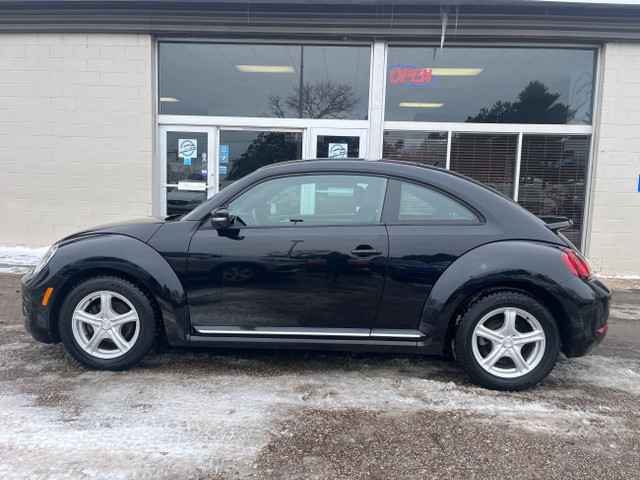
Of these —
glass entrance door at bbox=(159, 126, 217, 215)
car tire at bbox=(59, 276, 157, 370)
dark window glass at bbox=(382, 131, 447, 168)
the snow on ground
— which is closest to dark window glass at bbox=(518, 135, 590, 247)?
dark window glass at bbox=(382, 131, 447, 168)

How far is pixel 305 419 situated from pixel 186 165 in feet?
22.2

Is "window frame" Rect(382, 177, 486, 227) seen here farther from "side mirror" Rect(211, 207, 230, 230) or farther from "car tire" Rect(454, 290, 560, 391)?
"side mirror" Rect(211, 207, 230, 230)

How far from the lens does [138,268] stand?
10.9 feet

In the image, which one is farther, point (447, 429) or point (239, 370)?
point (239, 370)

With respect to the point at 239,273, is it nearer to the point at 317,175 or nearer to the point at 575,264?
the point at 317,175

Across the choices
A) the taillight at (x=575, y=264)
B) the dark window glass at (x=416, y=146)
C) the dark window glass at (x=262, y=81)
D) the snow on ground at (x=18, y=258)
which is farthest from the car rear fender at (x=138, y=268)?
the dark window glass at (x=416, y=146)

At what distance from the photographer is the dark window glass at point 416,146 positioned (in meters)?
8.27

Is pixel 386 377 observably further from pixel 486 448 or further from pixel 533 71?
pixel 533 71

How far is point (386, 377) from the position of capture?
135 inches

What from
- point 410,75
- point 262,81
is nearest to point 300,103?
point 262,81

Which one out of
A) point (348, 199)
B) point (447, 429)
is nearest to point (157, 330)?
point (348, 199)

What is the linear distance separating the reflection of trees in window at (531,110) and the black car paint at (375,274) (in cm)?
540

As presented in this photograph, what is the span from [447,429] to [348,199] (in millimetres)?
1718

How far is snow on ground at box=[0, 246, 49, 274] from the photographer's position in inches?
279
